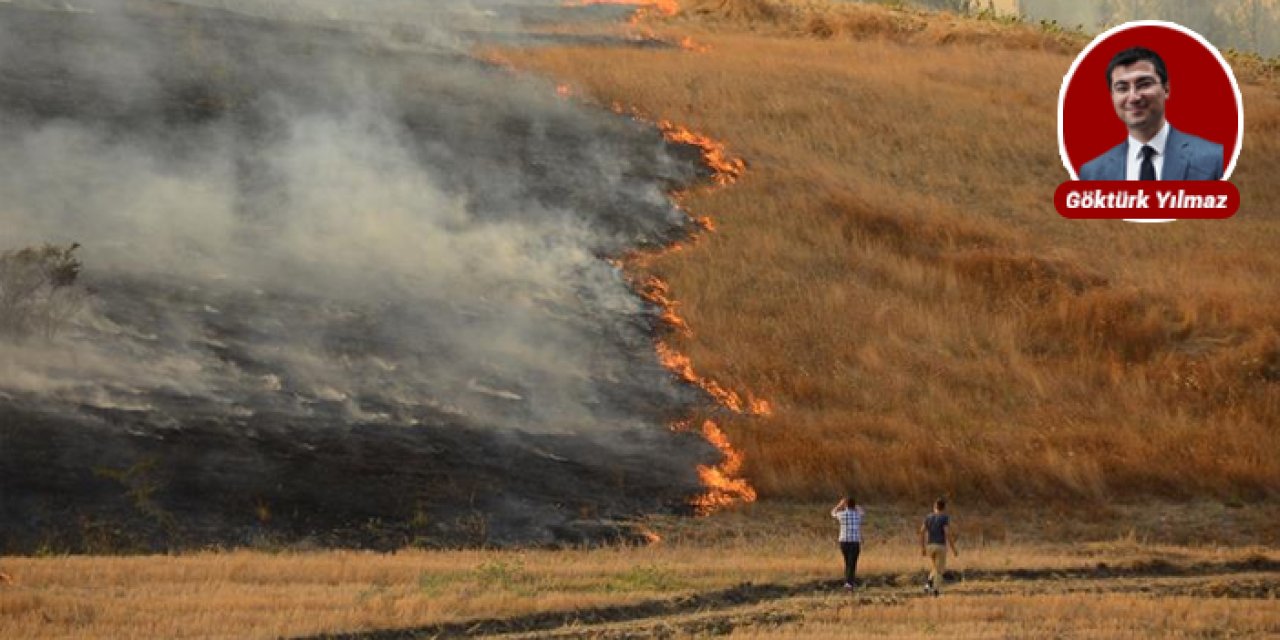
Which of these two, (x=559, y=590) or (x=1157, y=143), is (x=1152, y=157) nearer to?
(x=1157, y=143)

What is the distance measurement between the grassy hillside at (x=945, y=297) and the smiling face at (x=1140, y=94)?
13439mm

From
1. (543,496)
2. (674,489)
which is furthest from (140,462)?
(674,489)

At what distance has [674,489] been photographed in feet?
129

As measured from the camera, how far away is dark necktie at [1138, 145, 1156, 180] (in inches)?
1167

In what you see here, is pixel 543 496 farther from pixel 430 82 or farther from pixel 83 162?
pixel 430 82

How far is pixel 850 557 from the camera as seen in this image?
29.3 m

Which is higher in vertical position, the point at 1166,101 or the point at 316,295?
the point at 1166,101

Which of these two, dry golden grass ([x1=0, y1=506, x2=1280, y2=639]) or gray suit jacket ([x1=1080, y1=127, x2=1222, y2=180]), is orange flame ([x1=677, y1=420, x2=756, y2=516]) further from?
gray suit jacket ([x1=1080, y1=127, x2=1222, y2=180])

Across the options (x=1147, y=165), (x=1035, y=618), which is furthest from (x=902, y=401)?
(x=1035, y=618)

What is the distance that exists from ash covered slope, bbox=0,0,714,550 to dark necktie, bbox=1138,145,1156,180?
38.1 ft

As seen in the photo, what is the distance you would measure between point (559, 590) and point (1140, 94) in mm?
10545

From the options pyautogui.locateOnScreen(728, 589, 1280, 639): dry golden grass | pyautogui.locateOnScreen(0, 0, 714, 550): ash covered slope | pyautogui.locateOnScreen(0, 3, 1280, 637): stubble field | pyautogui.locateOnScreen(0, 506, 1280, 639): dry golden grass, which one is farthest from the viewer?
pyautogui.locateOnScreen(0, 0, 714, 550): ash covered slope

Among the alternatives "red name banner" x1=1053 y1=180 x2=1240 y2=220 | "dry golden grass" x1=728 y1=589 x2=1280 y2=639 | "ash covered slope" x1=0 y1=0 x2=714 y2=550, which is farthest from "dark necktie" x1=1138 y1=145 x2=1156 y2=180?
"ash covered slope" x1=0 y1=0 x2=714 y2=550

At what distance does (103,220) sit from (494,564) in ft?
58.6
